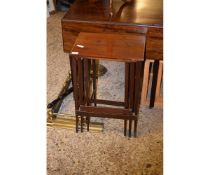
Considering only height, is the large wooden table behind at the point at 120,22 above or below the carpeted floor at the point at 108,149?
above

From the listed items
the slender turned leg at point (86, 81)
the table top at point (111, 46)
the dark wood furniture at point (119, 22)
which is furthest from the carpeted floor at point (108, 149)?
the table top at point (111, 46)

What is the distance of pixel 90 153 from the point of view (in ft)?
5.49

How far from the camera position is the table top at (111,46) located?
142 cm

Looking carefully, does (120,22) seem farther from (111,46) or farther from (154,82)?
(154,82)

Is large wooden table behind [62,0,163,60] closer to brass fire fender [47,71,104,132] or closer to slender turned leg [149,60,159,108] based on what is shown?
slender turned leg [149,60,159,108]

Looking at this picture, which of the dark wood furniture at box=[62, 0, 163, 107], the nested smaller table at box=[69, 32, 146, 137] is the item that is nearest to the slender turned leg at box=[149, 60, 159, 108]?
the dark wood furniture at box=[62, 0, 163, 107]

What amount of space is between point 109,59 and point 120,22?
31cm

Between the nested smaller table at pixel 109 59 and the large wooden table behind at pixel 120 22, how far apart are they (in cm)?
5

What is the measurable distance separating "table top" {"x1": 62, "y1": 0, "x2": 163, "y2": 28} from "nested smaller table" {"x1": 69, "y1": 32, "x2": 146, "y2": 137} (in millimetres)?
94

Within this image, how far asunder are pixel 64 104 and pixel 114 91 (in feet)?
1.41

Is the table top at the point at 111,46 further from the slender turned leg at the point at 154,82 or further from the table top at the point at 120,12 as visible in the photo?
the slender turned leg at the point at 154,82
